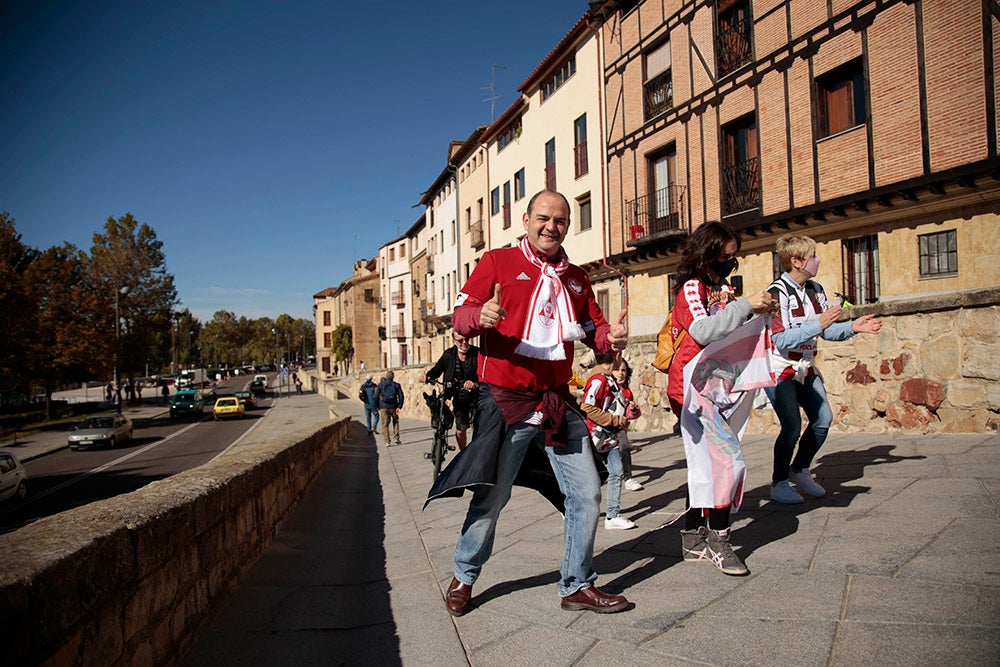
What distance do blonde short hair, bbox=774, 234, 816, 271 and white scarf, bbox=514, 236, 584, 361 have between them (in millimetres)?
1951

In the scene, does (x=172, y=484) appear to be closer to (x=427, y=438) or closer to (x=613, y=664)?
(x=613, y=664)

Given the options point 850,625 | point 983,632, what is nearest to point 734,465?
point 850,625

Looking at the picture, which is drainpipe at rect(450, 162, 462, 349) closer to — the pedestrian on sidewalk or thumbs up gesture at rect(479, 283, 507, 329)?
the pedestrian on sidewalk

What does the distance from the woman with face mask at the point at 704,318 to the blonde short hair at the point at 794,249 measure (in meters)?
1.06

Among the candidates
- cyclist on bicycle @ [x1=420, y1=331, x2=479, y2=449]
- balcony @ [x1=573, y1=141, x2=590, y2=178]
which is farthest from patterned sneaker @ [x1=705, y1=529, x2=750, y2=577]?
balcony @ [x1=573, y1=141, x2=590, y2=178]

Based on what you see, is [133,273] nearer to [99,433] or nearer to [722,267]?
[99,433]

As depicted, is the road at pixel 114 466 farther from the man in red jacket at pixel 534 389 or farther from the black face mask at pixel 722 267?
the black face mask at pixel 722 267

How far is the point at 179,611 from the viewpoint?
2.90 metres

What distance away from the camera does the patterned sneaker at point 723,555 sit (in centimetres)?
329

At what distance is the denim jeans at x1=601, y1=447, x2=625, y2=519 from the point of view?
477 centimetres

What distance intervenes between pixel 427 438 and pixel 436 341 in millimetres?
29244

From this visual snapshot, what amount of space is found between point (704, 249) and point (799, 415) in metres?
1.79

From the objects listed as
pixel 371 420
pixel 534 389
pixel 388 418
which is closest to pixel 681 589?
pixel 534 389

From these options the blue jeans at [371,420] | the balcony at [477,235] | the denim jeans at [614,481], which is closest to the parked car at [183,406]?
the balcony at [477,235]
